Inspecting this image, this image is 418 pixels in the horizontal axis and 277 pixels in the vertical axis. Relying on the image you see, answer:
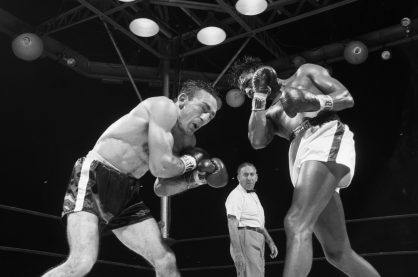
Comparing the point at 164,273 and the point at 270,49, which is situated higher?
the point at 270,49

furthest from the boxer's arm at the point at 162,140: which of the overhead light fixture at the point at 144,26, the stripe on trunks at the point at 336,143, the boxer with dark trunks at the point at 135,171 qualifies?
the overhead light fixture at the point at 144,26

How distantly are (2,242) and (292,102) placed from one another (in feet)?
13.0

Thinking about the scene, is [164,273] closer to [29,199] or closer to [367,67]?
[29,199]

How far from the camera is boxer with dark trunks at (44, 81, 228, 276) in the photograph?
2229 millimetres

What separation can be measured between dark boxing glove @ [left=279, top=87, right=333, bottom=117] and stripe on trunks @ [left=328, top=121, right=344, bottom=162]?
0.13 metres

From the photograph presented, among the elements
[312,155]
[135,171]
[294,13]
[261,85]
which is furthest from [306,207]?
[294,13]

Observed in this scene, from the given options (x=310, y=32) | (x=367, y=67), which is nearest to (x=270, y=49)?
(x=310, y=32)

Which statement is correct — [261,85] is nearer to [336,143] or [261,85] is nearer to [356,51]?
[336,143]

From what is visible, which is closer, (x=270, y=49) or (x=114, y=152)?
(x=114, y=152)

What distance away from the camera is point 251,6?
183 inches

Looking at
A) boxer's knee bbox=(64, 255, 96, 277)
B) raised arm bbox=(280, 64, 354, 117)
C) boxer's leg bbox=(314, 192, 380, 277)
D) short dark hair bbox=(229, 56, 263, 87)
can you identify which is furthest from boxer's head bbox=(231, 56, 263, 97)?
boxer's knee bbox=(64, 255, 96, 277)

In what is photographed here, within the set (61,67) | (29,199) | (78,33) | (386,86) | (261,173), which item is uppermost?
(78,33)

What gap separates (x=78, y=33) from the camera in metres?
6.27

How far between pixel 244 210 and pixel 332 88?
187cm
